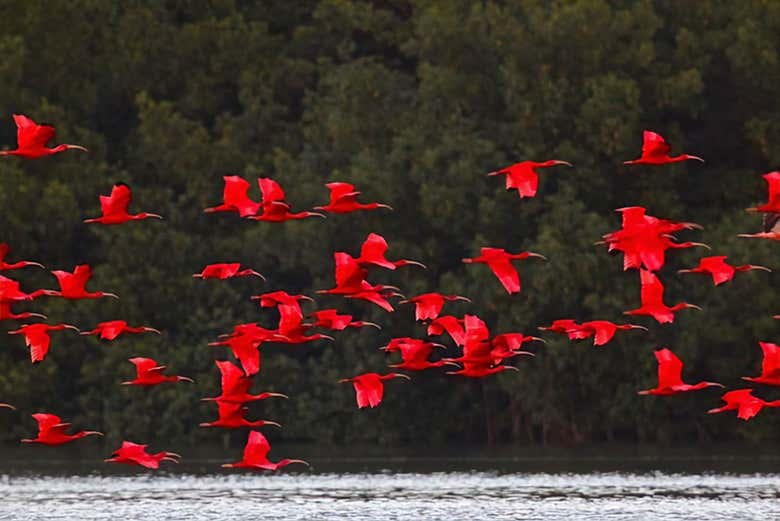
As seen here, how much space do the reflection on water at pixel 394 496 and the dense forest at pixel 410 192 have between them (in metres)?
5.53

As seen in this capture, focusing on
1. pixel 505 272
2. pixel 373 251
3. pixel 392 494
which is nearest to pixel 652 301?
pixel 505 272

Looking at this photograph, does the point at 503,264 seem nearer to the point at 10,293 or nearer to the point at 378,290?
the point at 378,290

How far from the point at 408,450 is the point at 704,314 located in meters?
7.45

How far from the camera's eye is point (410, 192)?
59312mm

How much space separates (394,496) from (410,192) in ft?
41.5

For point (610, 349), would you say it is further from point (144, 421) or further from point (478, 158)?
point (144, 421)

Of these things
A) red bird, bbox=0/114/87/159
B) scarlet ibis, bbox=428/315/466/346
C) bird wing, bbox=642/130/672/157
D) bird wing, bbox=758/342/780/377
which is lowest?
bird wing, bbox=758/342/780/377

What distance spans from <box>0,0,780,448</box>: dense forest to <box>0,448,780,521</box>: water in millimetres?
3918

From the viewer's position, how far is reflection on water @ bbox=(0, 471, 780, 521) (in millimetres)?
44625

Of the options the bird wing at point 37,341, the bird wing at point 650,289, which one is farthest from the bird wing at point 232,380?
the bird wing at point 650,289

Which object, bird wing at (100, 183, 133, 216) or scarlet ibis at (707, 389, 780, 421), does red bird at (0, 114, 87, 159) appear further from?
scarlet ibis at (707, 389, 780, 421)

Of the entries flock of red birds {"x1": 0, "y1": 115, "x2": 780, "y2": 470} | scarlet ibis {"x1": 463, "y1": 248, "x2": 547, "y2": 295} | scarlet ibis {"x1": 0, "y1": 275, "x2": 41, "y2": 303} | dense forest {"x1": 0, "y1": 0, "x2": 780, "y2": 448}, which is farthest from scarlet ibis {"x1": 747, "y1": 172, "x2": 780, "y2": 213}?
dense forest {"x1": 0, "y1": 0, "x2": 780, "y2": 448}

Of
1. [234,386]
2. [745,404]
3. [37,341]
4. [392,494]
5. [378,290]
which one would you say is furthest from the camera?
[392,494]

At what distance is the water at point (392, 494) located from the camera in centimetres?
4462
